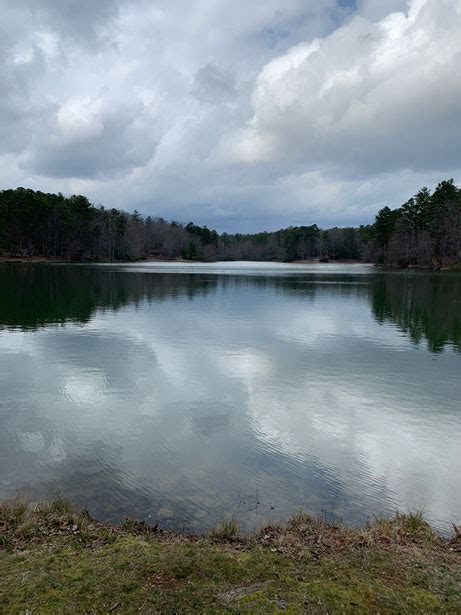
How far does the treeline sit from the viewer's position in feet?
327

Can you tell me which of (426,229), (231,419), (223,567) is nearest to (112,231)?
(426,229)

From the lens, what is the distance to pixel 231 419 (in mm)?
11047

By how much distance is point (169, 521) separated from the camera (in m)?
6.46

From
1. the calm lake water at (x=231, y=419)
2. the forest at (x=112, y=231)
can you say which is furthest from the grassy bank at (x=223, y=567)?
the forest at (x=112, y=231)

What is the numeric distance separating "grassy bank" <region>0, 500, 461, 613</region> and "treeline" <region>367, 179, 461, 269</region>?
10452 centimetres

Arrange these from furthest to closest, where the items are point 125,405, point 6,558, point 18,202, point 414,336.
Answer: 1. point 18,202
2. point 414,336
3. point 125,405
4. point 6,558

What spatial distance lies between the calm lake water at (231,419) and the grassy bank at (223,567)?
2.54 feet

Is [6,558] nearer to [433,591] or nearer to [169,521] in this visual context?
[169,521]

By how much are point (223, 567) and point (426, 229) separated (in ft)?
385

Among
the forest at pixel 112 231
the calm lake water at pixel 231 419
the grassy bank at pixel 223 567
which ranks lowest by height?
the calm lake water at pixel 231 419

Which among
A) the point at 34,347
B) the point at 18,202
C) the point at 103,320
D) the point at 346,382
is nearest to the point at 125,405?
the point at 346,382

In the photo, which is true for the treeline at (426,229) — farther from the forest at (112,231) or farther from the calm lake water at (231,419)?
the calm lake water at (231,419)

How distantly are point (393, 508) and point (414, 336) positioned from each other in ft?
56.1

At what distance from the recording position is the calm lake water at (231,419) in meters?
7.36
